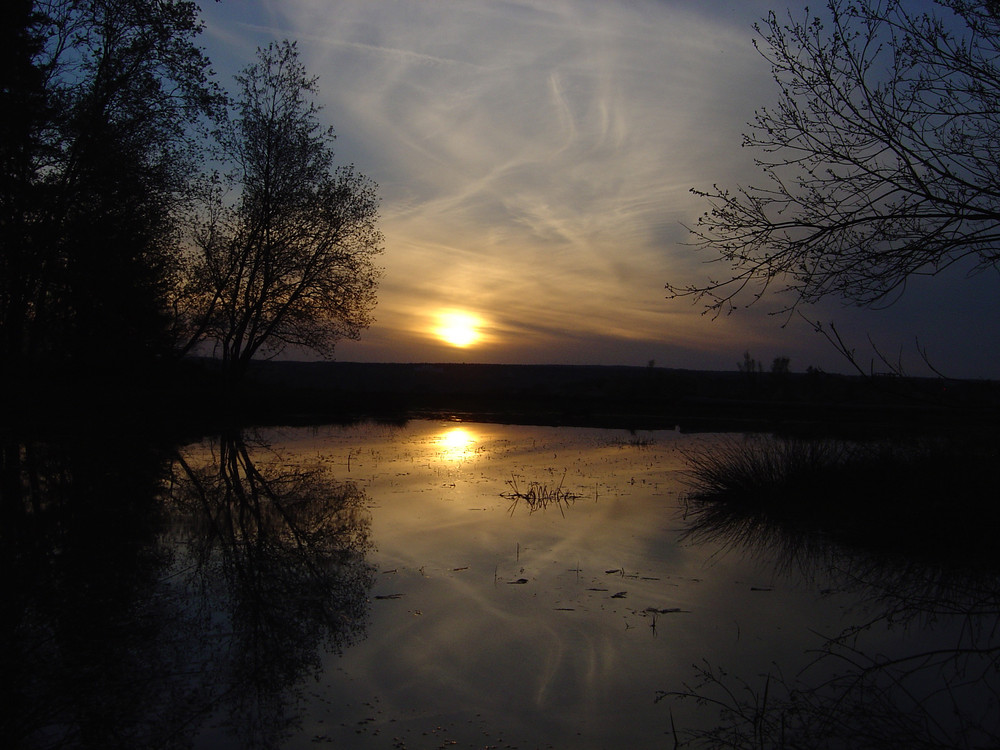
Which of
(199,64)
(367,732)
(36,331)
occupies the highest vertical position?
(199,64)

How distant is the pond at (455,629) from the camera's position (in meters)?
3.88

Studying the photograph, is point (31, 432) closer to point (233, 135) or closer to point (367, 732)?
point (233, 135)

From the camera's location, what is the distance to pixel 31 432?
613 inches

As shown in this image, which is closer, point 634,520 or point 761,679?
point 761,679

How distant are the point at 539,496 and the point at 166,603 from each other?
246 inches

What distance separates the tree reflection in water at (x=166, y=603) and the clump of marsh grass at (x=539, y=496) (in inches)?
89.2

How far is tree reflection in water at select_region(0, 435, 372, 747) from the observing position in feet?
12.4

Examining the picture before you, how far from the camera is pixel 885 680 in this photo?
4684 mm

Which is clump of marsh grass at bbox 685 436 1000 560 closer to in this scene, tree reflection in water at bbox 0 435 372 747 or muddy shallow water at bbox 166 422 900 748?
muddy shallow water at bbox 166 422 900 748

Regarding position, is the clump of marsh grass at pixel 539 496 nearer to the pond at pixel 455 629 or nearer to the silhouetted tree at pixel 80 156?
the pond at pixel 455 629

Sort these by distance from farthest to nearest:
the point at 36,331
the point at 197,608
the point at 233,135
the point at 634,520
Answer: the point at 233,135 → the point at 36,331 → the point at 634,520 → the point at 197,608

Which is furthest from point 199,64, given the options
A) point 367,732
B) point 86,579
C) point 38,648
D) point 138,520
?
point 367,732

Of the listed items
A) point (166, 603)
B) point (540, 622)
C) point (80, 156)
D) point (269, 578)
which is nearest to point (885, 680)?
point (540, 622)

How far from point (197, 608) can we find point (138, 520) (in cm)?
328
